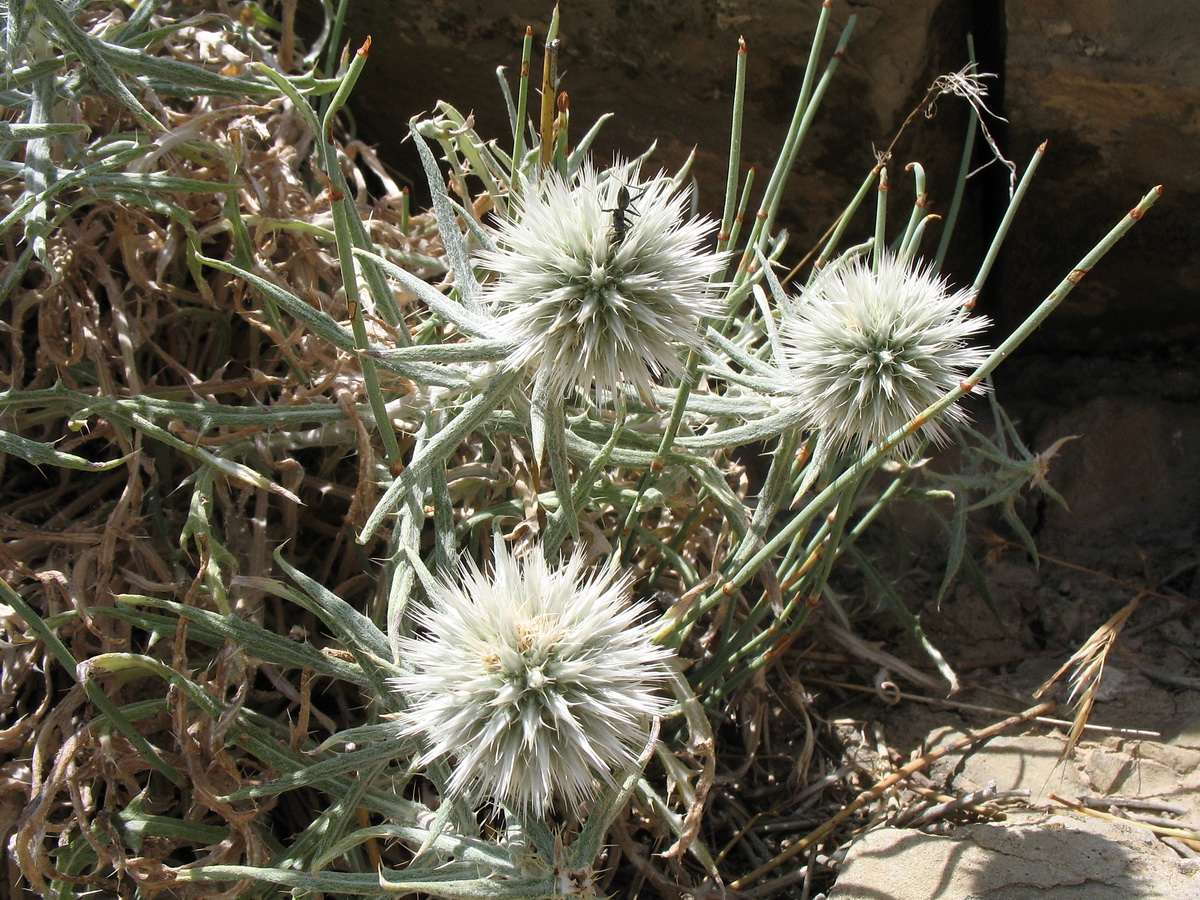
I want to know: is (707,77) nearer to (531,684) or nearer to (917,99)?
(917,99)

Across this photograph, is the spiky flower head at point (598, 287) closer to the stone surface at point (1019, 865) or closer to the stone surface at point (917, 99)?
the stone surface at point (1019, 865)

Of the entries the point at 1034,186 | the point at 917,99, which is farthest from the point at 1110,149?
the point at 917,99

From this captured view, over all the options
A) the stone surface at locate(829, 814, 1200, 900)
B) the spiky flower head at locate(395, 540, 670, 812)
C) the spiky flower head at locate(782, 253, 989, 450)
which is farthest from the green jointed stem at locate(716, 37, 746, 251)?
the stone surface at locate(829, 814, 1200, 900)

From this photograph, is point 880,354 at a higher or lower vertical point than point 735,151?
lower

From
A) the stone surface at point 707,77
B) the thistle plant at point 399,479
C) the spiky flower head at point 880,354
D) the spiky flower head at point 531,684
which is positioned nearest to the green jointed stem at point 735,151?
the thistle plant at point 399,479

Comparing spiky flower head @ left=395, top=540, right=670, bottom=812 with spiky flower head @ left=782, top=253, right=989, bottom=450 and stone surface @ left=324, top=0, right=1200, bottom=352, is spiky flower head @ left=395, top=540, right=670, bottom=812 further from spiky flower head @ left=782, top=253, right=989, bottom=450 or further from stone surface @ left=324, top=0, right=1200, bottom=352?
stone surface @ left=324, top=0, right=1200, bottom=352

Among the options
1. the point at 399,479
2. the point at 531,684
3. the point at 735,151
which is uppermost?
the point at 735,151

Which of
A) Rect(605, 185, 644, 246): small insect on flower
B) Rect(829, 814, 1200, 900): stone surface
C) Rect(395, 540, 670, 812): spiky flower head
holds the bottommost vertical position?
Rect(829, 814, 1200, 900): stone surface
